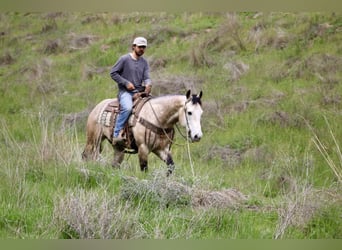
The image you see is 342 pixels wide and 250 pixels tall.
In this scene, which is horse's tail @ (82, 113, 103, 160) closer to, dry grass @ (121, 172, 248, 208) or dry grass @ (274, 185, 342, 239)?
dry grass @ (121, 172, 248, 208)

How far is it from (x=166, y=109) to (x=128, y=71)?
1.44 feet

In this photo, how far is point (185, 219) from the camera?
4004 mm

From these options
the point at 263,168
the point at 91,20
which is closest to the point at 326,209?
the point at 263,168

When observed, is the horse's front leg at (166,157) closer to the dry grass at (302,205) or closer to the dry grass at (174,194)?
the dry grass at (174,194)

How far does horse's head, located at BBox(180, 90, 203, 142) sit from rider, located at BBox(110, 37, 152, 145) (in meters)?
0.53

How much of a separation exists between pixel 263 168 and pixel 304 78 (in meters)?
0.97

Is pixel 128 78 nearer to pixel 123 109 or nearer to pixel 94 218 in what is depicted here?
pixel 123 109

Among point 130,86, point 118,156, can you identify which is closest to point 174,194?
point 118,156

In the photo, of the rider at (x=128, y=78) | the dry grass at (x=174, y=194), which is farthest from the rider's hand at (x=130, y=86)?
the dry grass at (x=174, y=194)

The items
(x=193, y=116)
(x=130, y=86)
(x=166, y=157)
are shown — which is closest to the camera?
(x=193, y=116)

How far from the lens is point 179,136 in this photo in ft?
16.4

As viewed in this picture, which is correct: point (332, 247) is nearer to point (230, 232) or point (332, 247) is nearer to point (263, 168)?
point (230, 232)

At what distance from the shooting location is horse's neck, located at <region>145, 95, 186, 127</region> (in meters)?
4.87

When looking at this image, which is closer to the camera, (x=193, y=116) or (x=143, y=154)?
(x=193, y=116)
